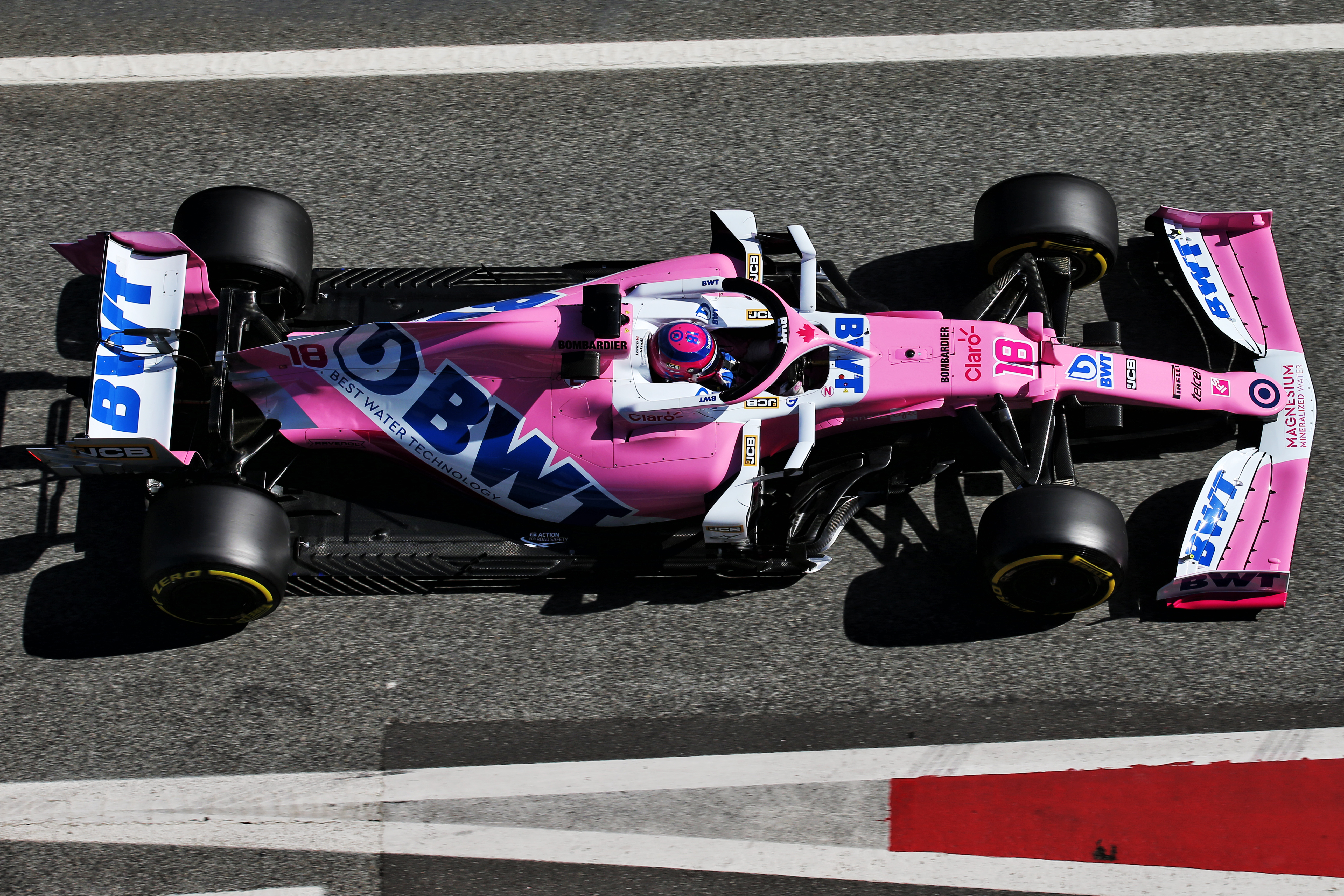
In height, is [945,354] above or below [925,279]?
below

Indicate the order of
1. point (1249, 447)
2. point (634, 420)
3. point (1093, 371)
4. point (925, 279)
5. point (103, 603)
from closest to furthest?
point (634, 420)
point (1093, 371)
point (1249, 447)
point (103, 603)
point (925, 279)

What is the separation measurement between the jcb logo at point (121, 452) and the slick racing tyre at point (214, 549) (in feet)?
0.72

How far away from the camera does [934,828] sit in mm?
6336

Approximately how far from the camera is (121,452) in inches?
241

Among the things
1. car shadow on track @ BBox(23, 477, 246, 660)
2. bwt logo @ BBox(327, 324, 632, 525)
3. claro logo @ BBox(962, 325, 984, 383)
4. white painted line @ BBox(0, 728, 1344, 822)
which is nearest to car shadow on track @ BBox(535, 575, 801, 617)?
bwt logo @ BBox(327, 324, 632, 525)

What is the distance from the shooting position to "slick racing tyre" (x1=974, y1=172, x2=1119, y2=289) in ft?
22.5

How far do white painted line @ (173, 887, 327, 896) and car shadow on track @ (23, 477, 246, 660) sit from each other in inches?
53.5

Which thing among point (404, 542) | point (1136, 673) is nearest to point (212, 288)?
point (404, 542)

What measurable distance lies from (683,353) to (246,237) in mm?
2638

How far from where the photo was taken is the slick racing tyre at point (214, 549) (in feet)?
19.6

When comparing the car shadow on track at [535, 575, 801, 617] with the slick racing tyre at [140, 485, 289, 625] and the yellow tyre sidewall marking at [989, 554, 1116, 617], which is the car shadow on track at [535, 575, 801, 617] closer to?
the yellow tyre sidewall marking at [989, 554, 1116, 617]

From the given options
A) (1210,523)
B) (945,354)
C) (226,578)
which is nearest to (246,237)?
(226,578)

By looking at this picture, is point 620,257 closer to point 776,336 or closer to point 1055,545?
point 776,336

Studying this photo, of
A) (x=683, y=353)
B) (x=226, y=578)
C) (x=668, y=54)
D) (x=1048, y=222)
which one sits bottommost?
(x=226, y=578)
